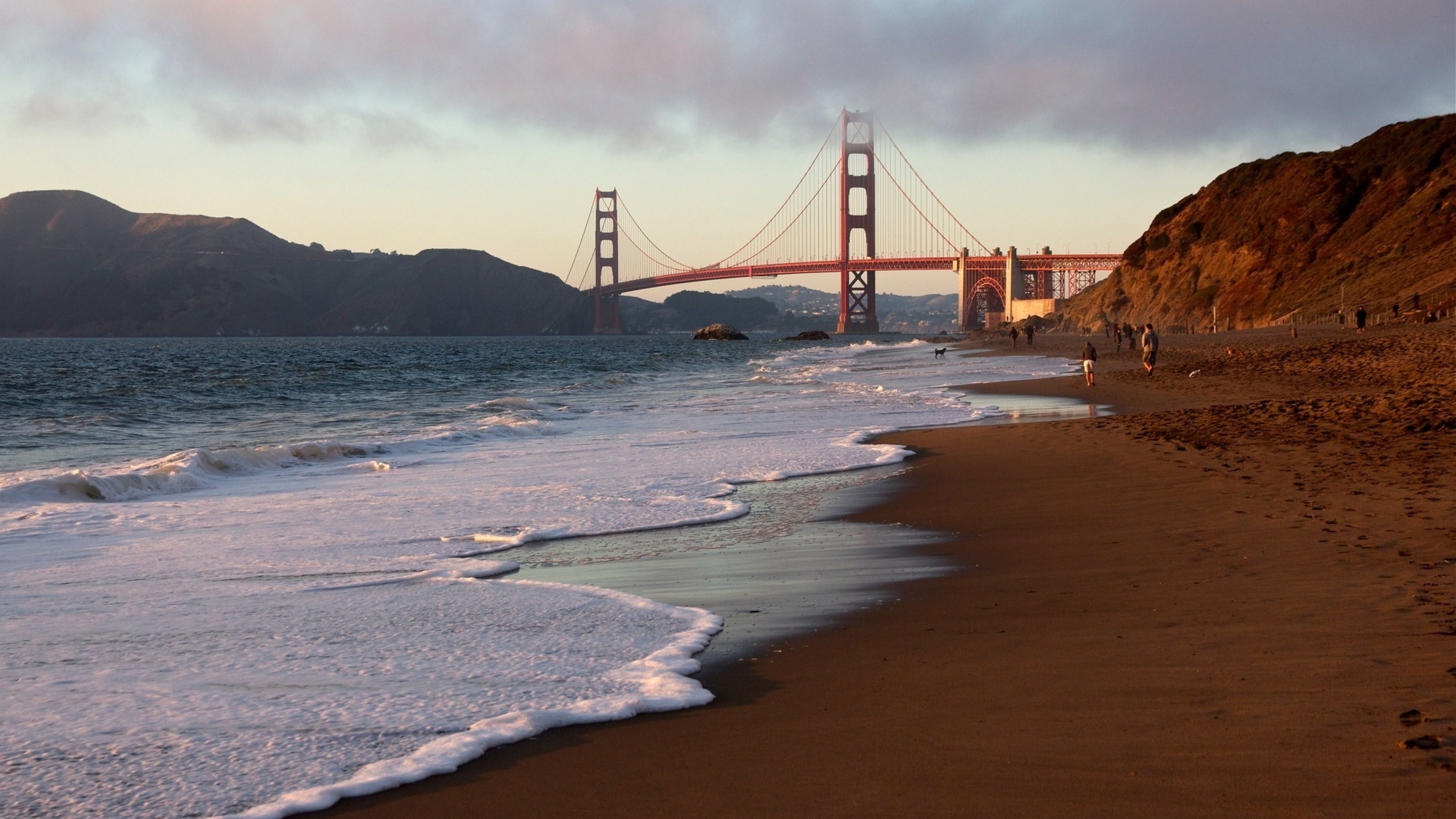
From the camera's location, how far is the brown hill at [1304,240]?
129 ft

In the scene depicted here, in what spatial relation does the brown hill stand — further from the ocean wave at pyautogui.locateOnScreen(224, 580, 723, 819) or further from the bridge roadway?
the ocean wave at pyautogui.locateOnScreen(224, 580, 723, 819)

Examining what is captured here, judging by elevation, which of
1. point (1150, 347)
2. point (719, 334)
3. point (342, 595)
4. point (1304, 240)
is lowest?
point (342, 595)

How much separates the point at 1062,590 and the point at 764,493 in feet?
12.8

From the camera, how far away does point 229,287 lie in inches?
5645

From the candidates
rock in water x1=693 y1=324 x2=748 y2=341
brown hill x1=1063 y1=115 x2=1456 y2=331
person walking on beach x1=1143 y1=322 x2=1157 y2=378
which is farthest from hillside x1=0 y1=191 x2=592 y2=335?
person walking on beach x1=1143 y1=322 x2=1157 y2=378

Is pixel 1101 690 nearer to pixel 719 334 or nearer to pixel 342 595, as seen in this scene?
pixel 342 595

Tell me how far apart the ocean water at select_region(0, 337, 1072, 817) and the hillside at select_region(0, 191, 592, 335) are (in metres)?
123

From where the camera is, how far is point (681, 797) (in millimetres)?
2727

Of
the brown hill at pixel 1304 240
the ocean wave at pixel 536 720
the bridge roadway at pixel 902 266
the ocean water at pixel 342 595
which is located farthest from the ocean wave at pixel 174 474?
the bridge roadway at pixel 902 266

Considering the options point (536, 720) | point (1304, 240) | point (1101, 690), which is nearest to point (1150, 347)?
point (1101, 690)

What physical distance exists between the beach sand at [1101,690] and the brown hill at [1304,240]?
32.1 m

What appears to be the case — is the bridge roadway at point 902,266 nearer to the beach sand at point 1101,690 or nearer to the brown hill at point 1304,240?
the brown hill at point 1304,240

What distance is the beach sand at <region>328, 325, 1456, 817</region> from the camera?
2.66 meters

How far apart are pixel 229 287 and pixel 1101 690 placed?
15378 cm
